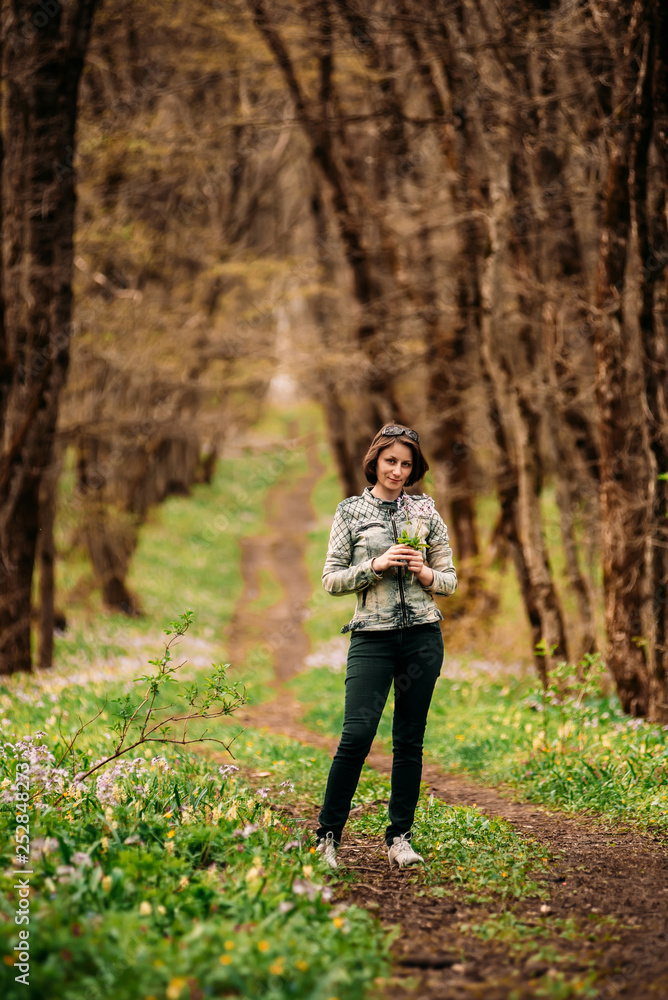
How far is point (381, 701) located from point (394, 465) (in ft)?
4.19

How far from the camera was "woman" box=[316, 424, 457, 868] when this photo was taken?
4.20m

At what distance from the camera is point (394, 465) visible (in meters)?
4.41

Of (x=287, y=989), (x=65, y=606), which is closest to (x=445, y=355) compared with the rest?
(x=65, y=606)

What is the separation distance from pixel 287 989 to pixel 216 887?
787 millimetres

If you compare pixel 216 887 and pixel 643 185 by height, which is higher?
pixel 643 185

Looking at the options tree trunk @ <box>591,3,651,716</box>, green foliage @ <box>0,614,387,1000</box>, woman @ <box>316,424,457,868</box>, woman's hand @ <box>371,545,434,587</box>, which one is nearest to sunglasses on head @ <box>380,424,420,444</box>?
woman @ <box>316,424,457,868</box>

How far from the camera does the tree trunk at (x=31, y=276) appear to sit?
980cm

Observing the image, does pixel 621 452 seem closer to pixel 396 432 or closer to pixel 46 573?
pixel 396 432

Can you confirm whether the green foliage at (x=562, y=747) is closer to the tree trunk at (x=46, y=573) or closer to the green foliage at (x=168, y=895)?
the green foliage at (x=168, y=895)

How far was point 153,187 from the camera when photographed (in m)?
15.0

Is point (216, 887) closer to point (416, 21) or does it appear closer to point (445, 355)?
point (416, 21)

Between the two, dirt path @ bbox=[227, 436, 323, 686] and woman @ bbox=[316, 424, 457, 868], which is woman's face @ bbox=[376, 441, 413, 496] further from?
dirt path @ bbox=[227, 436, 323, 686]

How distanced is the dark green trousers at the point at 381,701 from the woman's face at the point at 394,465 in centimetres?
81

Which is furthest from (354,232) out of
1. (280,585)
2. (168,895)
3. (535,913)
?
(168,895)
